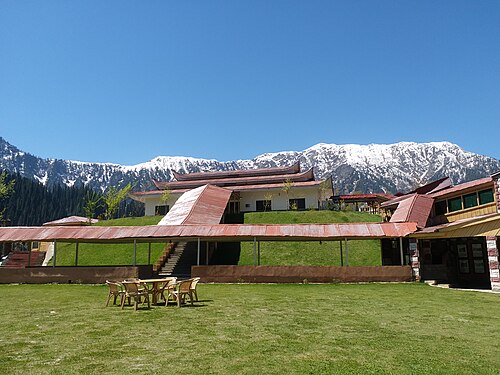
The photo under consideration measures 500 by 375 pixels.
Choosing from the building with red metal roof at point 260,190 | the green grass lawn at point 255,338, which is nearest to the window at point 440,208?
the green grass lawn at point 255,338

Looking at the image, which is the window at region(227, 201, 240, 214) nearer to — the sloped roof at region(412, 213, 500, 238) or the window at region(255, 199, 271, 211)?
Result: the window at region(255, 199, 271, 211)

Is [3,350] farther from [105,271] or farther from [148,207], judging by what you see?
[148,207]

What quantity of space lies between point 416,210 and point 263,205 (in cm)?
2505

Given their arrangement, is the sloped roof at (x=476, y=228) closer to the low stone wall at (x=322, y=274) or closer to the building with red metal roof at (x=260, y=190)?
the low stone wall at (x=322, y=274)

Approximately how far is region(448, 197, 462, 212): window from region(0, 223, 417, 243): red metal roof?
4.47 metres

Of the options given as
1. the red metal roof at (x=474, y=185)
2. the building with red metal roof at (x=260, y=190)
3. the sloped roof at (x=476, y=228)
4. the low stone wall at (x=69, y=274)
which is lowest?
the low stone wall at (x=69, y=274)

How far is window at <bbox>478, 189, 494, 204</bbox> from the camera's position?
2333 centimetres

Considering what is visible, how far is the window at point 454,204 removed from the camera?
1040 inches

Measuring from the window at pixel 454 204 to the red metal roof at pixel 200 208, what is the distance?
57.8 ft

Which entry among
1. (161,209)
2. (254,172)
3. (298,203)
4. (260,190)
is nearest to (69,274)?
(260,190)

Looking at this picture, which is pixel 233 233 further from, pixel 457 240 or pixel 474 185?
pixel 474 185

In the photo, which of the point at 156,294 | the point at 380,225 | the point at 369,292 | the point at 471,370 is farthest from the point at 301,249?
the point at 471,370

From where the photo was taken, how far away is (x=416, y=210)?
90.7 ft

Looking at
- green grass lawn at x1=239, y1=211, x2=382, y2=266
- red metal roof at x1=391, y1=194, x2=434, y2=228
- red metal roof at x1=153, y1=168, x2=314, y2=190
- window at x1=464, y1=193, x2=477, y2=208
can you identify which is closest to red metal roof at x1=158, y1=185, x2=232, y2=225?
green grass lawn at x1=239, y1=211, x2=382, y2=266
